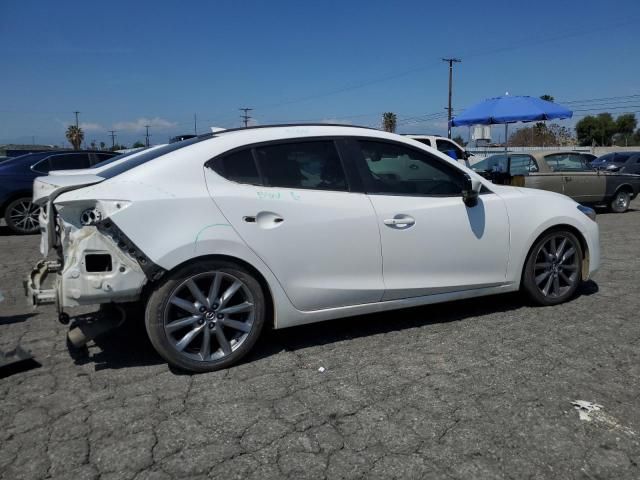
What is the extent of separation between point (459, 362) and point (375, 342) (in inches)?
26.4

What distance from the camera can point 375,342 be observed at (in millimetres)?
4180

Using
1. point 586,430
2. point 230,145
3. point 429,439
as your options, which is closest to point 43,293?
point 230,145

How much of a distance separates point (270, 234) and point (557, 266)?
2.72 m

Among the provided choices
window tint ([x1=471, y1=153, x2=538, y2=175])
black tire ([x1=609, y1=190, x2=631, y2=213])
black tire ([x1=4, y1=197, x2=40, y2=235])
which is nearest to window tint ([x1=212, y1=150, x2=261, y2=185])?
black tire ([x1=4, y1=197, x2=40, y2=235])

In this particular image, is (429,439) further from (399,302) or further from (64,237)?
(64,237)

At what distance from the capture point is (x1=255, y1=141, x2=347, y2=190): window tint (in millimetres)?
3844

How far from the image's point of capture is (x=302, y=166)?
156 inches

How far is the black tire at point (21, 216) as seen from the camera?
33.5ft

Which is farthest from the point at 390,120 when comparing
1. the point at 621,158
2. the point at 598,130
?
the point at 621,158

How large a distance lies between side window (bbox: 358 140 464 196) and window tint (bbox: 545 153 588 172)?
8.71 m

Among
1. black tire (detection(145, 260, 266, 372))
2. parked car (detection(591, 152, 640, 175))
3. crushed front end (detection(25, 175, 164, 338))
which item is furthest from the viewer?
parked car (detection(591, 152, 640, 175))

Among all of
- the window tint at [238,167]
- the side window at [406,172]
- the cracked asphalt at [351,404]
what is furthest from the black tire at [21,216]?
the side window at [406,172]

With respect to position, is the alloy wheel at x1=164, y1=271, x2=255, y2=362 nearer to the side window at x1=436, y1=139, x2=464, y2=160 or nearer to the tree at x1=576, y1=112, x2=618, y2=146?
the side window at x1=436, y1=139, x2=464, y2=160

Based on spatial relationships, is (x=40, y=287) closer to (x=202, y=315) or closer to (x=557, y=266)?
(x=202, y=315)
